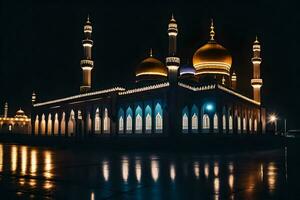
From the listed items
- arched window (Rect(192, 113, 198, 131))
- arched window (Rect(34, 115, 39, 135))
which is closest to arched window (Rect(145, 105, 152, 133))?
arched window (Rect(192, 113, 198, 131))

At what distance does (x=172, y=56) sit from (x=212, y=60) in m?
7.32

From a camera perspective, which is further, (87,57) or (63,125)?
(63,125)

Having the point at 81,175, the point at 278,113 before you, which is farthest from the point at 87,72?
the point at 81,175

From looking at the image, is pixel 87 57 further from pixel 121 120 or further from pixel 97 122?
pixel 121 120

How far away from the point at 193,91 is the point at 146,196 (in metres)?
29.8

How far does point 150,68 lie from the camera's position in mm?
44375

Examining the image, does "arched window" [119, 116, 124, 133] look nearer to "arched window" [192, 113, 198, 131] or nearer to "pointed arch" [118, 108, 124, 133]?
"pointed arch" [118, 108, 124, 133]

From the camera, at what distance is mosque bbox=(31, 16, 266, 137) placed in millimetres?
34344

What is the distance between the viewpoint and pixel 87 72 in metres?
45.3

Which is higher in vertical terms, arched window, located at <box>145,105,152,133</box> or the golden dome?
the golden dome

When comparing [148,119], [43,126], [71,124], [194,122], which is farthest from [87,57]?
[194,122]

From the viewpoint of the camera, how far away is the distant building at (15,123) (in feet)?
252

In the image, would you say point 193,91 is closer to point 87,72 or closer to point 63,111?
point 87,72

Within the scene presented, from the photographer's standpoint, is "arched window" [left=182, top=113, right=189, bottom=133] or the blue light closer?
the blue light
